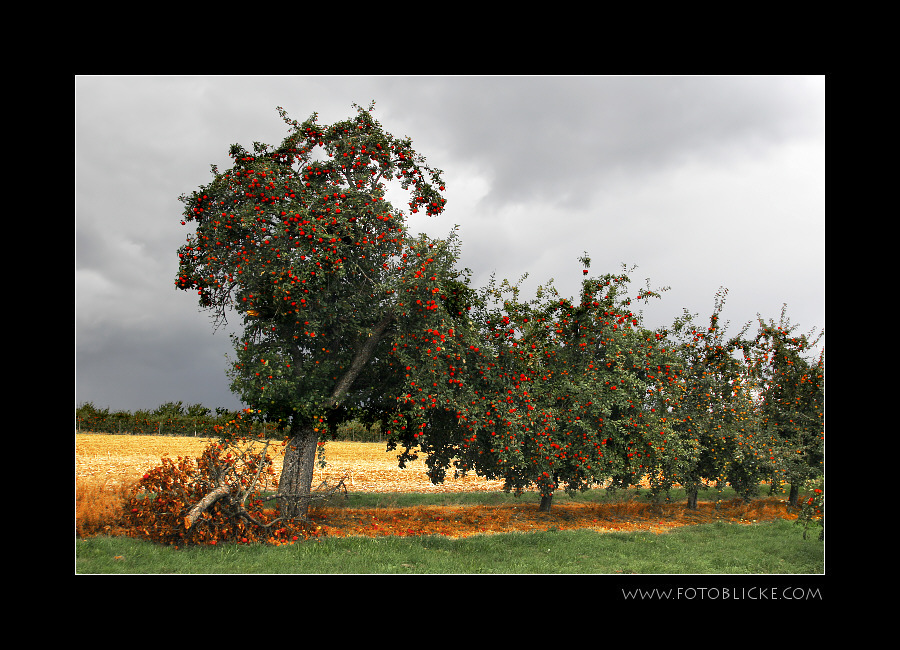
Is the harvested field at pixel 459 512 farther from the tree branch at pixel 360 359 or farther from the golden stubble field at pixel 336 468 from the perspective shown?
the tree branch at pixel 360 359

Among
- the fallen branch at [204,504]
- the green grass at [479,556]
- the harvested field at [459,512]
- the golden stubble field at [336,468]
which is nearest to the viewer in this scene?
the green grass at [479,556]

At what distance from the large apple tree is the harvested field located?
172cm

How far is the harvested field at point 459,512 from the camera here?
14.4m

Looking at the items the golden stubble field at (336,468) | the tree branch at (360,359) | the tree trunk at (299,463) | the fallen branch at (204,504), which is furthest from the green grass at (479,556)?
the golden stubble field at (336,468)

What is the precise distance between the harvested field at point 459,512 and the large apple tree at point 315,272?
1.72m

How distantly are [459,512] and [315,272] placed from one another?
1041cm

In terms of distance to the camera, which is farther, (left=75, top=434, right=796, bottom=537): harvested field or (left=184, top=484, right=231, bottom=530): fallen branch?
(left=75, top=434, right=796, bottom=537): harvested field

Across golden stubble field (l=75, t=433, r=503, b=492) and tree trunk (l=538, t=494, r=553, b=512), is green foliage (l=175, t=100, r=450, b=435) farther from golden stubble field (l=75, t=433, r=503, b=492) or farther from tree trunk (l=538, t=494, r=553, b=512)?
tree trunk (l=538, t=494, r=553, b=512)

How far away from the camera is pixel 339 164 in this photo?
14.2 metres

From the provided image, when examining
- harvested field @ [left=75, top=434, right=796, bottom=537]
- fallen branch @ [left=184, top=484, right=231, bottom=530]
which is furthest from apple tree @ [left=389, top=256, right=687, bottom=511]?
fallen branch @ [left=184, top=484, right=231, bottom=530]

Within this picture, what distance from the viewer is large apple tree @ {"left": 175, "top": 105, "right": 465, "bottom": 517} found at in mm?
12320

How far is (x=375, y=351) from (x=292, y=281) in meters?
3.70
